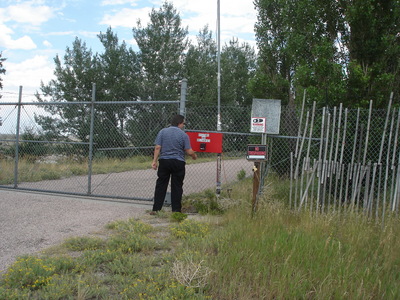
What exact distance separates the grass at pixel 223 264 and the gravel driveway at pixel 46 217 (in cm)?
62

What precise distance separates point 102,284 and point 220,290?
1.18 metres

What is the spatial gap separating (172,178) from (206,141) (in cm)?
105

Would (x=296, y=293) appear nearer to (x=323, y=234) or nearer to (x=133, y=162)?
(x=323, y=234)

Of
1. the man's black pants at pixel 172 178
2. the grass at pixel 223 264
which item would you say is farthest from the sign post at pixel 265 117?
the grass at pixel 223 264

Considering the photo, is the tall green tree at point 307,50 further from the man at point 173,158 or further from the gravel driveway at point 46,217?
the gravel driveway at point 46,217

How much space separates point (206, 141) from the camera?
7.40 meters

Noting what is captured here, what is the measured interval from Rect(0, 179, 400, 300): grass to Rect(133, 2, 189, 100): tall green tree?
875 inches

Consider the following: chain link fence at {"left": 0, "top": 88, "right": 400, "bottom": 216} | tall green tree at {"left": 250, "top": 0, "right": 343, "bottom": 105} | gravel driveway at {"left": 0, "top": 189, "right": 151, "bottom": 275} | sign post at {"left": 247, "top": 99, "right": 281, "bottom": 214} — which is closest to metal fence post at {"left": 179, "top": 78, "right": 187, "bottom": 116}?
chain link fence at {"left": 0, "top": 88, "right": 400, "bottom": 216}

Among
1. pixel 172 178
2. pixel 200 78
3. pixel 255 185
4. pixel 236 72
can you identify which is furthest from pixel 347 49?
pixel 236 72

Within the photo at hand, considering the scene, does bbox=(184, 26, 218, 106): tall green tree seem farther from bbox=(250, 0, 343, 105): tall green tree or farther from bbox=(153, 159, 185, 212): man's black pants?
bbox=(153, 159, 185, 212): man's black pants

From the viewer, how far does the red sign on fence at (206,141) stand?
23.9 ft

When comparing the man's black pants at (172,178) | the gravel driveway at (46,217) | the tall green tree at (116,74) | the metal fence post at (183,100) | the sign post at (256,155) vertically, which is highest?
the tall green tree at (116,74)

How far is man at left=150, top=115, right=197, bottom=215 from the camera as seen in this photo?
6805mm

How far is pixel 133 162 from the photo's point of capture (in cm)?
1251
